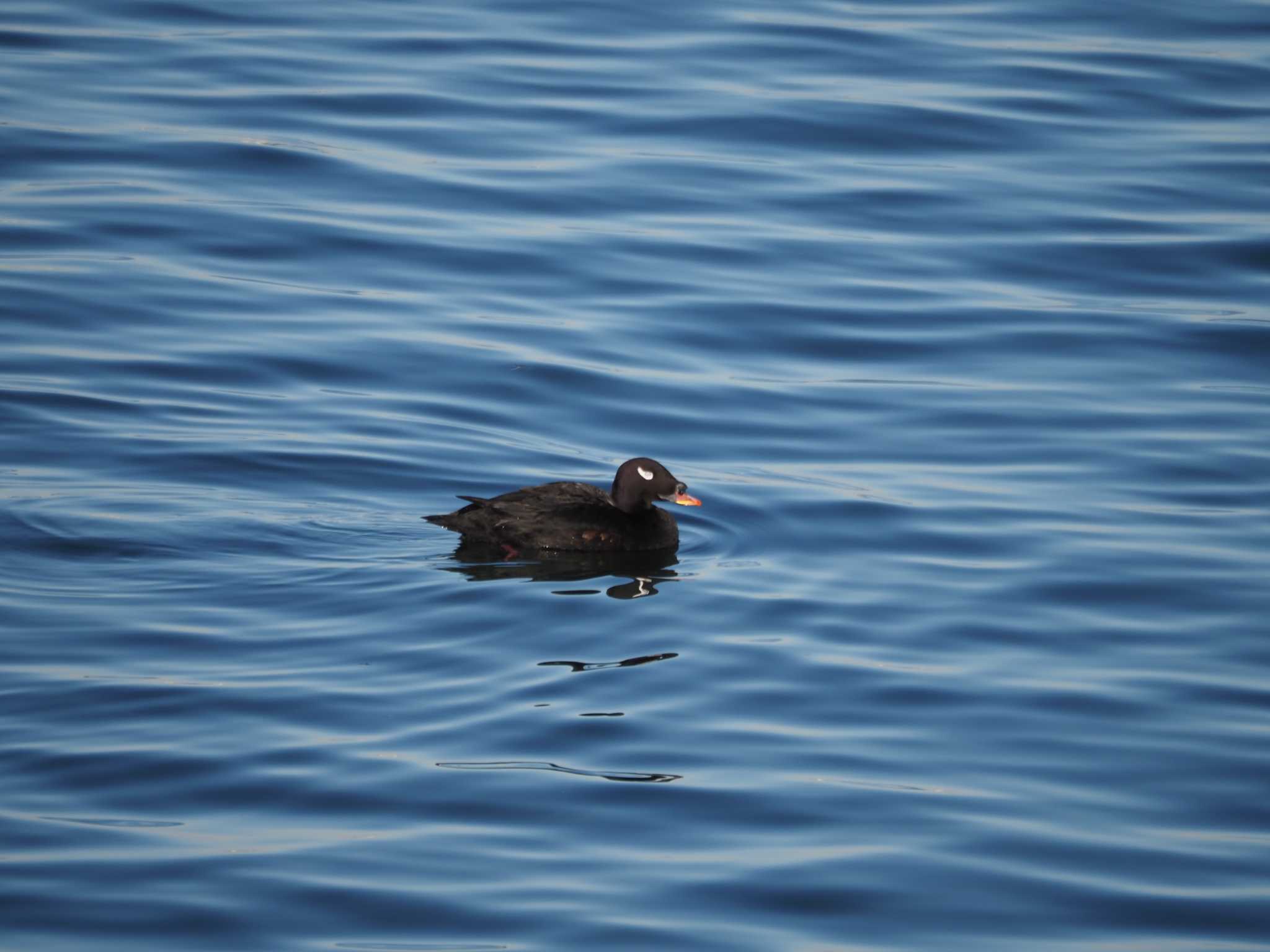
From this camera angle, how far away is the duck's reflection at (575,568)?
33.2ft

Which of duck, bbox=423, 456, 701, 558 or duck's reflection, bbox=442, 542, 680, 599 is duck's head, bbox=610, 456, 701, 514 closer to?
duck, bbox=423, 456, 701, 558

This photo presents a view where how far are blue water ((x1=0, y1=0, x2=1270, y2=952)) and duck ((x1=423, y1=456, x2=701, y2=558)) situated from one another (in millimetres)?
218

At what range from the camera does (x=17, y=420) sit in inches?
468

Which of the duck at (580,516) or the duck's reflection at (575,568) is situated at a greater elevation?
the duck at (580,516)

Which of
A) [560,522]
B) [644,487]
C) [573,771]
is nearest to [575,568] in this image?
[560,522]

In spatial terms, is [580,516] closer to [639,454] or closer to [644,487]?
[644,487]

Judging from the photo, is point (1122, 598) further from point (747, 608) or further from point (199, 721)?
point (199, 721)

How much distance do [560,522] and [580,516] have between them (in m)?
0.16

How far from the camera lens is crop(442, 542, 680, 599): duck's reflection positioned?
399 inches

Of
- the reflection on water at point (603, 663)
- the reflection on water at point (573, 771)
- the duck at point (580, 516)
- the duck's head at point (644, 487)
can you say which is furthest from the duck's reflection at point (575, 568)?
the reflection on water at point (573, 771)

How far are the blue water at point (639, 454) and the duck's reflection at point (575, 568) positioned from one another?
0.06m

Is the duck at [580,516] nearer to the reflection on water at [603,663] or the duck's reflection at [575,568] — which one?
the duck's reflection at [575,568]

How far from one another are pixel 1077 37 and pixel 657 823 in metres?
18.2

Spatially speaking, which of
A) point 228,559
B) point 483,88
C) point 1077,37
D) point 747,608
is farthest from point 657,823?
point 1077,37
